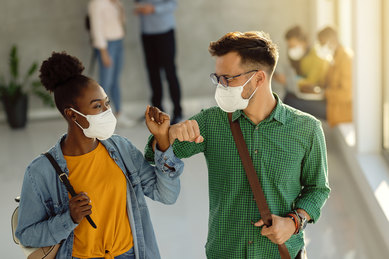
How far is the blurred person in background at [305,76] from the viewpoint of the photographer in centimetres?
660

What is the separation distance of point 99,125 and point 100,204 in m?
0.29

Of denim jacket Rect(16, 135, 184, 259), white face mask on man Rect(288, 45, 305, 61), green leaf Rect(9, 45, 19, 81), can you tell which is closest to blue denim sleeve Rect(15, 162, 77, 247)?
denim jacket Rect(16, 135, 184, 259)

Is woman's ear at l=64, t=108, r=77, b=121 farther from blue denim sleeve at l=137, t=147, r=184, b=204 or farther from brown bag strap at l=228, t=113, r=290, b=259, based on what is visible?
brown bag strap at l=228, t=113, r=290, b=259

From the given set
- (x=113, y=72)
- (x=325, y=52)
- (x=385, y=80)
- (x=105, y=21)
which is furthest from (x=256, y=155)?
(x=113, y=72)

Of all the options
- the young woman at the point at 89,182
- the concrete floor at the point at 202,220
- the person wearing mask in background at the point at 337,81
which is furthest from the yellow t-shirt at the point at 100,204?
the person wearing mask in background at the point at 337,81

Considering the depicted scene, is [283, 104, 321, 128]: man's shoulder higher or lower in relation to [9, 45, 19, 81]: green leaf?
higher

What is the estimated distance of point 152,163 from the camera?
242 cm

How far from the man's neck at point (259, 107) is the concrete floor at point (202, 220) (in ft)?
6.34

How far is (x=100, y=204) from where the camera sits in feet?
7.51

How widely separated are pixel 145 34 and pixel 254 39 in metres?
5.13

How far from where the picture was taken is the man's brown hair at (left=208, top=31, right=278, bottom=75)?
230 centimetres

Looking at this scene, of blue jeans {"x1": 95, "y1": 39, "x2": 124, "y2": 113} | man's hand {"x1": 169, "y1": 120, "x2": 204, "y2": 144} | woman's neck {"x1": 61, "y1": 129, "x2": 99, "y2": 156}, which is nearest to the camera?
man's hand {"x1": 169, "y1": 120, "x2": 204, "y2": 144}

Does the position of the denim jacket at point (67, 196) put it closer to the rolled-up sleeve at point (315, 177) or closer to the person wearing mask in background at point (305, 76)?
the rolled-up sleeve at point (315, 177)

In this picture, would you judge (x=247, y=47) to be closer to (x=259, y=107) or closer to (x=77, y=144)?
(x=259, y=107)
